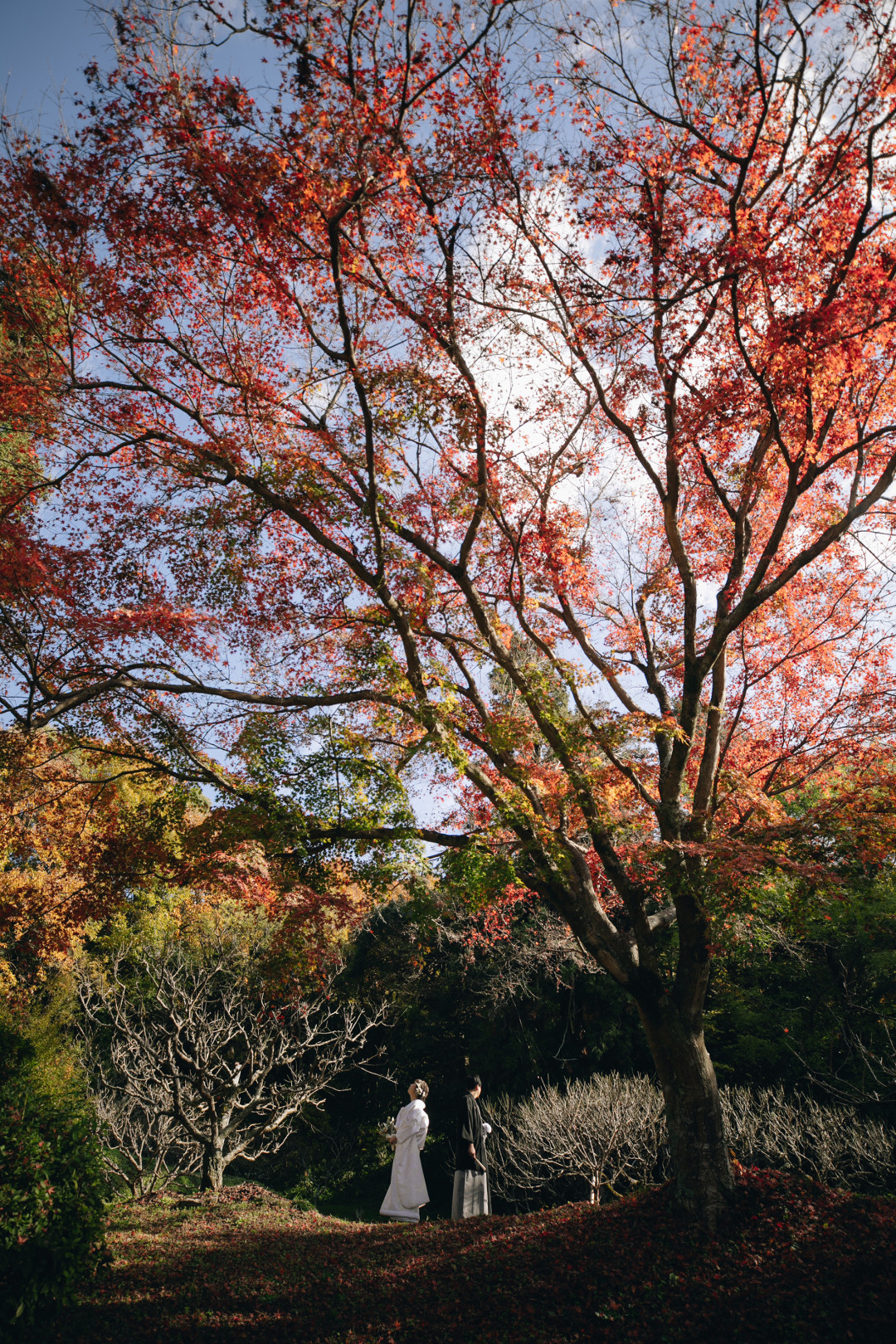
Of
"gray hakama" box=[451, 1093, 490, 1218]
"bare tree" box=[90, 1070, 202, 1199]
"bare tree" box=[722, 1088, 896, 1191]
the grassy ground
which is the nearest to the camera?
the grassy ground

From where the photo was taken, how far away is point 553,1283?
4.32m

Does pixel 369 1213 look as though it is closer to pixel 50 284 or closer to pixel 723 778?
pixel 723 778

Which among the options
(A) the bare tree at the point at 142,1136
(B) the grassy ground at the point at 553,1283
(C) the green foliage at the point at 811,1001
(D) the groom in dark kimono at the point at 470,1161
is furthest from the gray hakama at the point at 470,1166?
(A) the bare tree at the point at 142,1136

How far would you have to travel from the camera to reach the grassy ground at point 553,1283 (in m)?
3.73

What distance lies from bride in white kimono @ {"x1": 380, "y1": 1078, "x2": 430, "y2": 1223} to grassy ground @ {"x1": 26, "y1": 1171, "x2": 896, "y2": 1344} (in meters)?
0.92

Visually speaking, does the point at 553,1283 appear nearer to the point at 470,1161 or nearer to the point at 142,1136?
the point at 470,1161

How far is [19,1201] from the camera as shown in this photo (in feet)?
12.8

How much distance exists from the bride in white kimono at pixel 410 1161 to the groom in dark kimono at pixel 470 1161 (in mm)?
403

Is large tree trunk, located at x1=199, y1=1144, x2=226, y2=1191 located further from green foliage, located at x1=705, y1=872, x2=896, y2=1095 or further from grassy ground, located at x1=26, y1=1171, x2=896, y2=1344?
green foliage, located at x1=705, y1=872, x2=896, y2=1095

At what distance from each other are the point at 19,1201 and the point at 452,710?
3.93 meters

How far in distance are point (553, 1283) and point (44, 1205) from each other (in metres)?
3.09

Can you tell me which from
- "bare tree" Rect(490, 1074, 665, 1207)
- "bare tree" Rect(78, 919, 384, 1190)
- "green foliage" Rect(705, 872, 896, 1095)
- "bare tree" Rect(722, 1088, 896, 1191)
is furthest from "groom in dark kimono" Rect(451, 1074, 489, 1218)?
"green foliage" Rect(705, 872, 896, 1095)

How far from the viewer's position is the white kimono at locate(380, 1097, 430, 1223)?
6.84 meters

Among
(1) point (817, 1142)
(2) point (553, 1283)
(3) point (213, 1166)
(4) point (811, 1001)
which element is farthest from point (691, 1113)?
(3) point (213, 1166)
